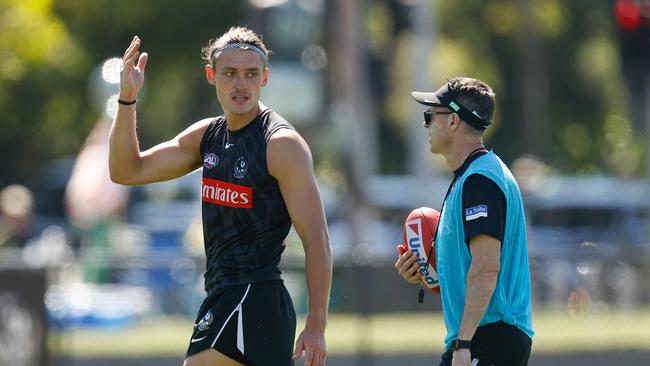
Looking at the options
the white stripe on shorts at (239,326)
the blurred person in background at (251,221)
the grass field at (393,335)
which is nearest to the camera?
the blurred person in background at (251,221)

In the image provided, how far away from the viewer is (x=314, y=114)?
24062 mm

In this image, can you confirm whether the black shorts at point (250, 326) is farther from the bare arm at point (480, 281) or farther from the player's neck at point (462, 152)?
the player's neck at point (462, 152)

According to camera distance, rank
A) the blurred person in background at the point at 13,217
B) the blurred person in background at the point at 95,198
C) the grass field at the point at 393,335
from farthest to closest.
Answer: the blurred person in background at the point at 95,198, the blurred person in background at the point at 13,217, the grass field at the point at 393,335

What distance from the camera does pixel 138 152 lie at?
23.5ft

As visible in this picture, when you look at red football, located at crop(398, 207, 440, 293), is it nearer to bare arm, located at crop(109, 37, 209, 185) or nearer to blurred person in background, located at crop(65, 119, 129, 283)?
bare arm, located at crop(109, 37, 209, 185)

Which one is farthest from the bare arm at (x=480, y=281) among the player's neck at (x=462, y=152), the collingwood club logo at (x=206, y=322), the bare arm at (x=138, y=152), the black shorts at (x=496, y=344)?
the bare arm at (x=138, y=152)

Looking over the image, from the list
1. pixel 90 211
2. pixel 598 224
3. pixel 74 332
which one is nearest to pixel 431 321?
pixel 74 332

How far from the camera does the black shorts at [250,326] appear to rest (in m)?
6.76

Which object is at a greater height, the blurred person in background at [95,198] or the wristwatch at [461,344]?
the blurred person in background at [95,198]

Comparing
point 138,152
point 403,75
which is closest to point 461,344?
point 138,152

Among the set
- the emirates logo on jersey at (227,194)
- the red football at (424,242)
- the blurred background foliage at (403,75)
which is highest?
the blurred background foliage at (403,75)

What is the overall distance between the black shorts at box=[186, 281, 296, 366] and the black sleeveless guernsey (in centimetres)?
6

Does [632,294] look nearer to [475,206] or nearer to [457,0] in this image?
[475,206]

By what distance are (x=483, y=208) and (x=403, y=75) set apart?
32.7m
